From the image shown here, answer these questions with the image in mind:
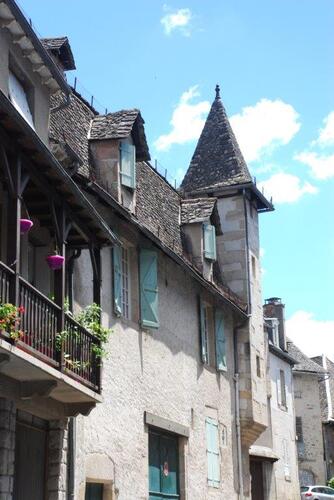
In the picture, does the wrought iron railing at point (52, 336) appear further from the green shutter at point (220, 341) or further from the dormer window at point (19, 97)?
the green shutter at point (220, 341)

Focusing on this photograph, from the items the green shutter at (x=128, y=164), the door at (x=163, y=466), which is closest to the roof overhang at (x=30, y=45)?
the green shutter at (x=128, y=164)

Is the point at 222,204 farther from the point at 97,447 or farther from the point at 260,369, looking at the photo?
the point at 97,447

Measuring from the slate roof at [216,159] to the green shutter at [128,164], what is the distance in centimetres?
690

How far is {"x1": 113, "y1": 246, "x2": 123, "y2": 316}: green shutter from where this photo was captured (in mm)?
15555

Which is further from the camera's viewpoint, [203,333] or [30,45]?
[203,333]

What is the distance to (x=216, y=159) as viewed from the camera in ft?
82.6

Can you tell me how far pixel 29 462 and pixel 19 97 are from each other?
220 inches

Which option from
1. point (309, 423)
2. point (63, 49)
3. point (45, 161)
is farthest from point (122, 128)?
point (309, 423)

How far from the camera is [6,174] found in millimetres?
10188

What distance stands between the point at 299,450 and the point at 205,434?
88.3ft

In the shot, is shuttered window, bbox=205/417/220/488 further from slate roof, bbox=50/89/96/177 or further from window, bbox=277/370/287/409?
window, bbox=277/370/287/409

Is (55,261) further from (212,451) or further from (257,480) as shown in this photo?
(257,480)

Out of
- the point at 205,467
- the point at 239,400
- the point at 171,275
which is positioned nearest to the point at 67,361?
the point at 171,275

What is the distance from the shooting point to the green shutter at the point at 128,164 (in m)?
17.1
